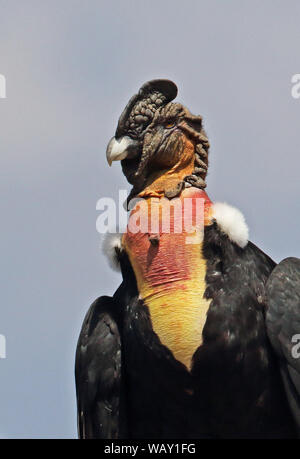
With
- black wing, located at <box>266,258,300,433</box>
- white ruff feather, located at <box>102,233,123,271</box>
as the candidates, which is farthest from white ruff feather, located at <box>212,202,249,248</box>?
white ruff feather, located at <box>102,233,123,271</box>

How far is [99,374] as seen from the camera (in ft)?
75.2

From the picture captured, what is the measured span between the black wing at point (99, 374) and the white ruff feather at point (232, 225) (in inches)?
53.6

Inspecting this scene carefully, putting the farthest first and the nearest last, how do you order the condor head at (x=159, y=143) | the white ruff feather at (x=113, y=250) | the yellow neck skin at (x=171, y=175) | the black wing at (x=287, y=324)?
the condor head at (x=159, y=143) < the yellow neck skin at (x=171, y=175) < the white ruff feather at (x=113, y=250) < the black wing at (x=287, y=324)

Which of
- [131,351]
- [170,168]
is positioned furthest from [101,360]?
[170,168]

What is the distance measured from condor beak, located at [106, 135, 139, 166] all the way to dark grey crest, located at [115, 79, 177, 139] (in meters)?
0.07

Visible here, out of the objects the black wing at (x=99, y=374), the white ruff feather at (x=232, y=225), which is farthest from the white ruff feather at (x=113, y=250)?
the white ruff feather at (x=232, y=225)

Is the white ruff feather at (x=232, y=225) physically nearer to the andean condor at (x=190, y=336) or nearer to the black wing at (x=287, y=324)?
the andean condor at (x=190, y=336)

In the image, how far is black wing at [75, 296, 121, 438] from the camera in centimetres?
2283

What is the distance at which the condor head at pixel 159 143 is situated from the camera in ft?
76.5

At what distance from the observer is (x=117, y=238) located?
2314cm

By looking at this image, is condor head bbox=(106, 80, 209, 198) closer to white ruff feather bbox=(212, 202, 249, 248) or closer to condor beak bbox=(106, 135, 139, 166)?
condor beak bbox=(106, 135, 139, 166)
